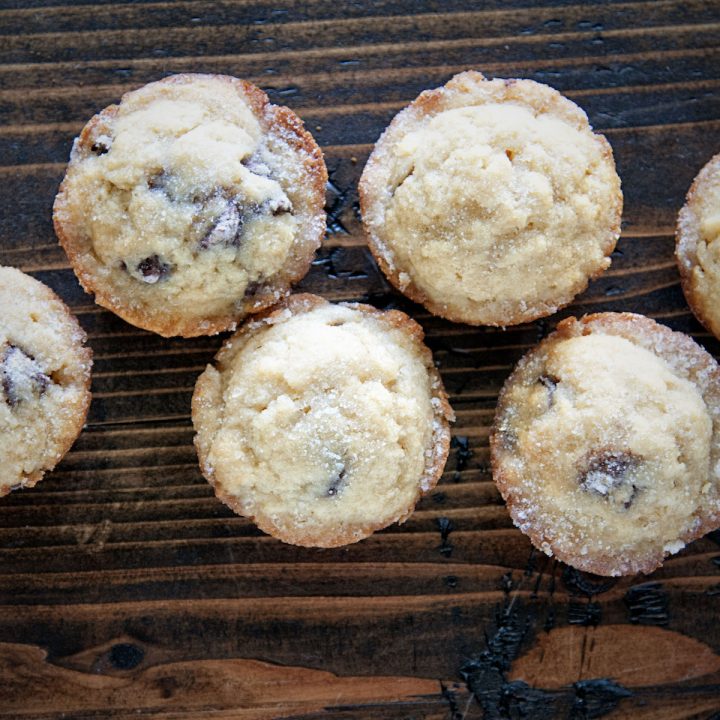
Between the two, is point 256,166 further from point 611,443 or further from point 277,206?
point 611,443

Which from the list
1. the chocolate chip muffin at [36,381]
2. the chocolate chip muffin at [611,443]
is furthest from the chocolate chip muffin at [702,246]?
the chocolate chip muffin at [36,381]

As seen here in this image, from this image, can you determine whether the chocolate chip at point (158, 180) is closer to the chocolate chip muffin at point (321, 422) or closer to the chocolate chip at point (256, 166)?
the chocolate chip at point (256, 166)

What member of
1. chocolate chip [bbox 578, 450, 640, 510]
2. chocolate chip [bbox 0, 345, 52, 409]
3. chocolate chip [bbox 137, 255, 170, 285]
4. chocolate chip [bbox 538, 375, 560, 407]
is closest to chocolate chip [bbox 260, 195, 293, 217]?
chocolate chip [bbox 137, 255, 170, 285]

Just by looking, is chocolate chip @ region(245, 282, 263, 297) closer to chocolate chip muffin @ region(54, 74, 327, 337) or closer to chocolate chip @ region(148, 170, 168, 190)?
chocolate chip muffin @ region(54, 74, 327, 337)

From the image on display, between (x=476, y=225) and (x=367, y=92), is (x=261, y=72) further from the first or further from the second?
(x=476, y=225)

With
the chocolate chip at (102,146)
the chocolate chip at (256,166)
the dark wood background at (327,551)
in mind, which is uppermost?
the chocolate chip at (102,146)
